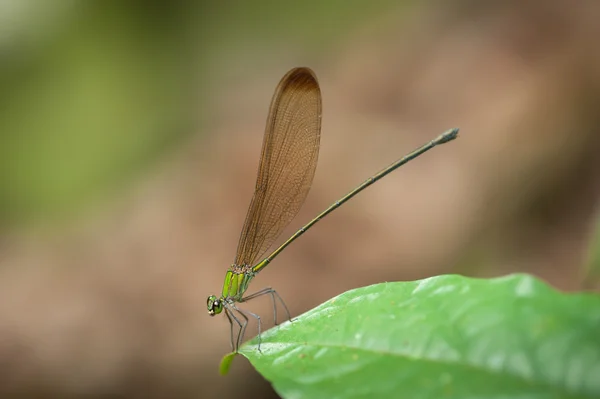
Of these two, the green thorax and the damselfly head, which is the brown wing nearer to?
the green thorax

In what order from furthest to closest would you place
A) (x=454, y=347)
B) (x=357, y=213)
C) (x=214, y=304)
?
(x=357, y=213) → (x=214, y=304) → (x=454, y=347)

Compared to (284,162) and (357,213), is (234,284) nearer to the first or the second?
(284,162)

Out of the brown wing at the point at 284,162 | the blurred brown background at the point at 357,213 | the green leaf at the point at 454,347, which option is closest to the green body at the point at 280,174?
the brown wing at the point at 284,162

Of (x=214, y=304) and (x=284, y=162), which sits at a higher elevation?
(x=284, y=162)

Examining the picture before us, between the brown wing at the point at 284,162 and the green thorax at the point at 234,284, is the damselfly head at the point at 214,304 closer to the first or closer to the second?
the green thorax at the point at 234,284

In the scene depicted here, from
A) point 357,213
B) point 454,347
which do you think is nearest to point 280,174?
point 454,347

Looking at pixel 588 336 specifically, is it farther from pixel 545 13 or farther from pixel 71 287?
pixel 545 13
